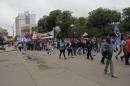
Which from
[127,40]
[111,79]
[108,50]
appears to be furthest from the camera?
[127,40]

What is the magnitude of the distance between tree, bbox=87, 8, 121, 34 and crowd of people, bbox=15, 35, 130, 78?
39254mm

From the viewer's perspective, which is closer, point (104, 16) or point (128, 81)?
point (128, 81)

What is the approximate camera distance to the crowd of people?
51.4 feet

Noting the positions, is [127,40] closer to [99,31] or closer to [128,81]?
[128,81]

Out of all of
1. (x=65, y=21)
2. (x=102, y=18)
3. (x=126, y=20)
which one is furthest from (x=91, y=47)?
(x=126, y=20)

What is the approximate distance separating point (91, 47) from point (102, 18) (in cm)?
7110

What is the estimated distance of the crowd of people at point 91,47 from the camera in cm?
1566

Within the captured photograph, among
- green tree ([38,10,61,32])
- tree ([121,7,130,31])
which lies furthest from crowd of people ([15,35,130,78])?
tree ([121,7,130,31])

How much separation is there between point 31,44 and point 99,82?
146ft

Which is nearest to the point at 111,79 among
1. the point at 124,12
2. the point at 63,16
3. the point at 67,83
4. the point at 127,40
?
the point at 67,83

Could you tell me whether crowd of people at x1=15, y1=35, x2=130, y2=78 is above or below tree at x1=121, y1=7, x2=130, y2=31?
below

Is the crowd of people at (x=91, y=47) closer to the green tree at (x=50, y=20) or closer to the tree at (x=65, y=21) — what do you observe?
the tree at (x=65, y=21)

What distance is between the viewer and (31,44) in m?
56.9

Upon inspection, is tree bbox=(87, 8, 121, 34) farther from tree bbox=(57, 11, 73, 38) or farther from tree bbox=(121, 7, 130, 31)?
tree bbox=(57, 11, 73, 38)
